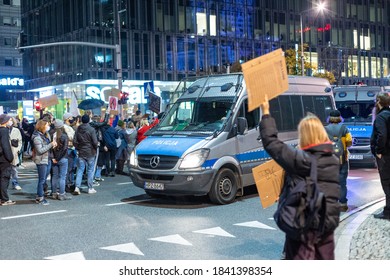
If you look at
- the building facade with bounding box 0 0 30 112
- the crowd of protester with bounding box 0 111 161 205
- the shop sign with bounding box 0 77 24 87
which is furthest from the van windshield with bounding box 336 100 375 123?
the building facade with bounding box 0 0 30 112

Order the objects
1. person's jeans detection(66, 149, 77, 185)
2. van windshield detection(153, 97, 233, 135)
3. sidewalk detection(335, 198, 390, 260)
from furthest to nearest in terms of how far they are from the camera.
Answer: person's jeans detection(66, 149, 77, 185), van windshield detection(153, 97, 233, 135), sidewalk detection(335, 198, 390, 260)

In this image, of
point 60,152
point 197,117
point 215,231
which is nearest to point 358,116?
point 197,117

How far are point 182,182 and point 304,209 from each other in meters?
6.36

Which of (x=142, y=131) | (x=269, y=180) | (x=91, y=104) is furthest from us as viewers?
(x=91, y=104)

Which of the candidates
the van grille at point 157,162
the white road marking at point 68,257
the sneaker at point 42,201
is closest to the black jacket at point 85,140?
the sneaker at point 42,201

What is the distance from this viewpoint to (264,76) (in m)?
4.81

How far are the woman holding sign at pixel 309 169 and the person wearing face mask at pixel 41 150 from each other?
26.0 ft

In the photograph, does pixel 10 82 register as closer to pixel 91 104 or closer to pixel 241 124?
pixel 91 104

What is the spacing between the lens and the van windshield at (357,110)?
18.0 metres

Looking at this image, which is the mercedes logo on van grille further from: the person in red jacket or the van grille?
the person in red jacket

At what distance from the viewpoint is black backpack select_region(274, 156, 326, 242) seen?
4.29 metres

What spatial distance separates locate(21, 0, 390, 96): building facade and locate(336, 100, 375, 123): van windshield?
2981 centimetres

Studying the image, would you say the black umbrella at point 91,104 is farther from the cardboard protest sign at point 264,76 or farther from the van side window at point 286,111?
the cardboard protest sign at point 264,76

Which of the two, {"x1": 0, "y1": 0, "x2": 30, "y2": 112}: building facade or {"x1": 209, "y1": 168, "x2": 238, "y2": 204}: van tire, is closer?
{"x1": 209, "y1": 168, "x2": 238, "y2": 204}: van tire
